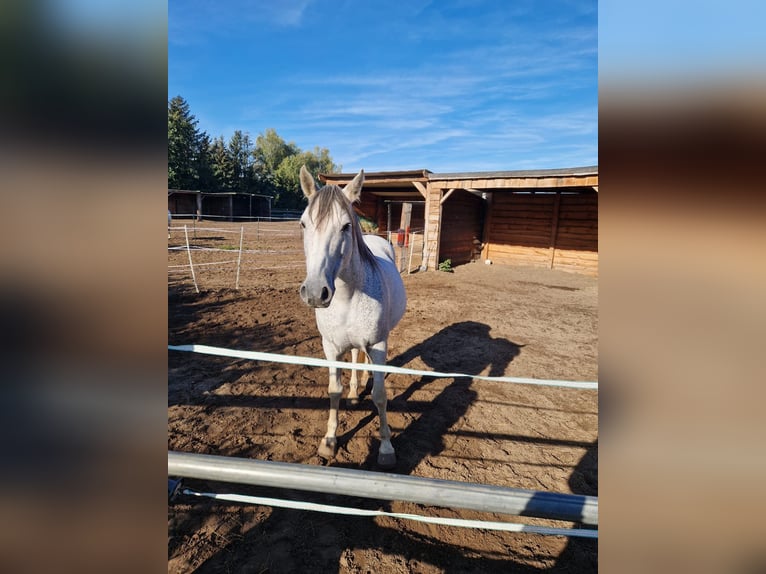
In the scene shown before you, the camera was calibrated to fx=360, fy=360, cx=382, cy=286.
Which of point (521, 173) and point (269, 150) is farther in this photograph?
point (269, 150)

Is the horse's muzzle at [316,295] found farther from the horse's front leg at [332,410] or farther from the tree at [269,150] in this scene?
the tree at [269,150]

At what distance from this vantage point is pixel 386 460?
2.77 metres

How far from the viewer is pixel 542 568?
2.04 metres

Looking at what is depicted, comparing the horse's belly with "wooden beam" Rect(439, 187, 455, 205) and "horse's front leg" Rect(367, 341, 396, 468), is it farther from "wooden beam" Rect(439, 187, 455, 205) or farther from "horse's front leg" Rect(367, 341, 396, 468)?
→ "wooden beam" Rect(439, 187, 455, 205)

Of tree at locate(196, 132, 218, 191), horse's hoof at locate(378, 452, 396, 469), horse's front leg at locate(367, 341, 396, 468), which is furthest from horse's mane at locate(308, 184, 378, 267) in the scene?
tree at locate(196, 132, 218, 191)

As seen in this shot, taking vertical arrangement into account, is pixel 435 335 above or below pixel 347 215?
below

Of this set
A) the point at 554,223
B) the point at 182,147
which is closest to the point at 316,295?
the point at 554,223

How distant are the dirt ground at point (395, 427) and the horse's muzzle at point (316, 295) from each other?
4.74 feet

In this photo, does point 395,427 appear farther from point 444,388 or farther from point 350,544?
point 350,544

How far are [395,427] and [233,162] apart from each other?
4629 centimetres
